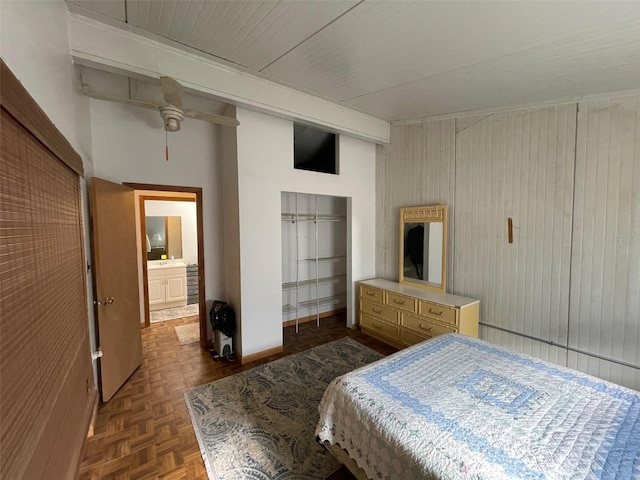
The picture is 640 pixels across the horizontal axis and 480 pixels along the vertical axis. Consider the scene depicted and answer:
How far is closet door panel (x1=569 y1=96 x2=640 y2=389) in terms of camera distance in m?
Answer: 2.33

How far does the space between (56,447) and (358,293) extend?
343 cm

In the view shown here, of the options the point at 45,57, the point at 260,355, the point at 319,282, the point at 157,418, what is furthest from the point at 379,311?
the point at 45,57

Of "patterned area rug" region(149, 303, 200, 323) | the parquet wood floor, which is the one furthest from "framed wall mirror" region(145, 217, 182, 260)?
the parquet wood floor

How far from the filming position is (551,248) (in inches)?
107

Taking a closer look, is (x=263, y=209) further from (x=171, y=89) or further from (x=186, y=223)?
(x=186, y=223)

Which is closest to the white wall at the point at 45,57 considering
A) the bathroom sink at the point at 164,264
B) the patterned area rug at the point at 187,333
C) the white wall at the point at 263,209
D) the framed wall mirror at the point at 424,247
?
the white wall at the point at 263,209

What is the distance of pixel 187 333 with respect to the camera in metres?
3.92

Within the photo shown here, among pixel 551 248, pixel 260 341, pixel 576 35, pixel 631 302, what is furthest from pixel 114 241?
pixel 631 302

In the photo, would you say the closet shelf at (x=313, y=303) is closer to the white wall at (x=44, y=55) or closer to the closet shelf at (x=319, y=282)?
the closet shelf at (x=319, y=282)

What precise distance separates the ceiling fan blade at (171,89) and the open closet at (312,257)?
2183 mm

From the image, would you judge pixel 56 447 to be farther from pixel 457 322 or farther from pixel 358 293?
pixel 358 293

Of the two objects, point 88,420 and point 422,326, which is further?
point 422,326

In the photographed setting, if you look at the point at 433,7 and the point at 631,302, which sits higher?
the point at 433,7

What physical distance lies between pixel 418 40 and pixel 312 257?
10.5 feet
